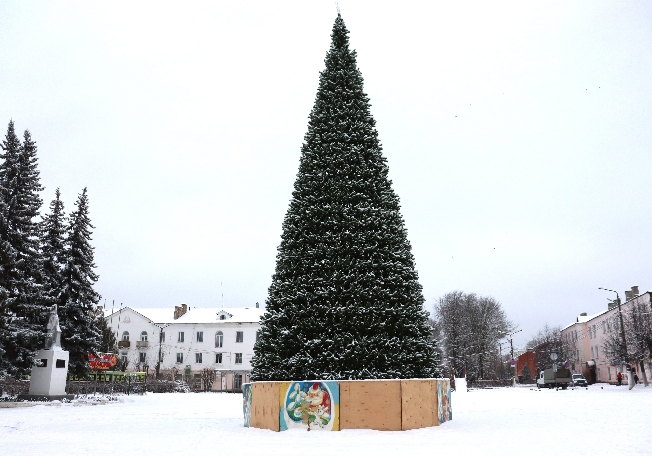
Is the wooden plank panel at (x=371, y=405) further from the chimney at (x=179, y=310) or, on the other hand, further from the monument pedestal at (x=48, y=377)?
the chimney at (x=179, y=310)

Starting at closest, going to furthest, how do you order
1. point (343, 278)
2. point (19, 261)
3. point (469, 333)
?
point (343, 278) → point (19, 261) → point (469, 333)

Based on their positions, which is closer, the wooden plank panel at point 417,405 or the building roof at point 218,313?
the wooden plank panel at point 417,405

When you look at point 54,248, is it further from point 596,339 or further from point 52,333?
point 596,339

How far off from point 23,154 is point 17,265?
770cm

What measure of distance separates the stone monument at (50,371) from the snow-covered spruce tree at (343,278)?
19.9 metres

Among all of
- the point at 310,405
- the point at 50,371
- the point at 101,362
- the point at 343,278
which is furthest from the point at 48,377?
the point at 343,278

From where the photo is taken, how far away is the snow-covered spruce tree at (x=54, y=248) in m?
37.9

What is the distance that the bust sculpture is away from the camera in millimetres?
32656

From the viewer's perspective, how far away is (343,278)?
16312 millimetres

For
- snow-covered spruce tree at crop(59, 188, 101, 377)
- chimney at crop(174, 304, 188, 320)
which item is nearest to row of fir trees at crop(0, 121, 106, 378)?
snow-covered spruce tree at crop(59, 188, 101, 377)

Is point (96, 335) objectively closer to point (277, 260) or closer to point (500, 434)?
point (277, 260)

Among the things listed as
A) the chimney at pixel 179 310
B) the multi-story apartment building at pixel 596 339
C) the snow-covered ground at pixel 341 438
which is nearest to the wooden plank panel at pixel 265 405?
the snow-covered ground at pixel 341 438

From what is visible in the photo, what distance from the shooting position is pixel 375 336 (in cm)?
1598

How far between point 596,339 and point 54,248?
75.5 meters
